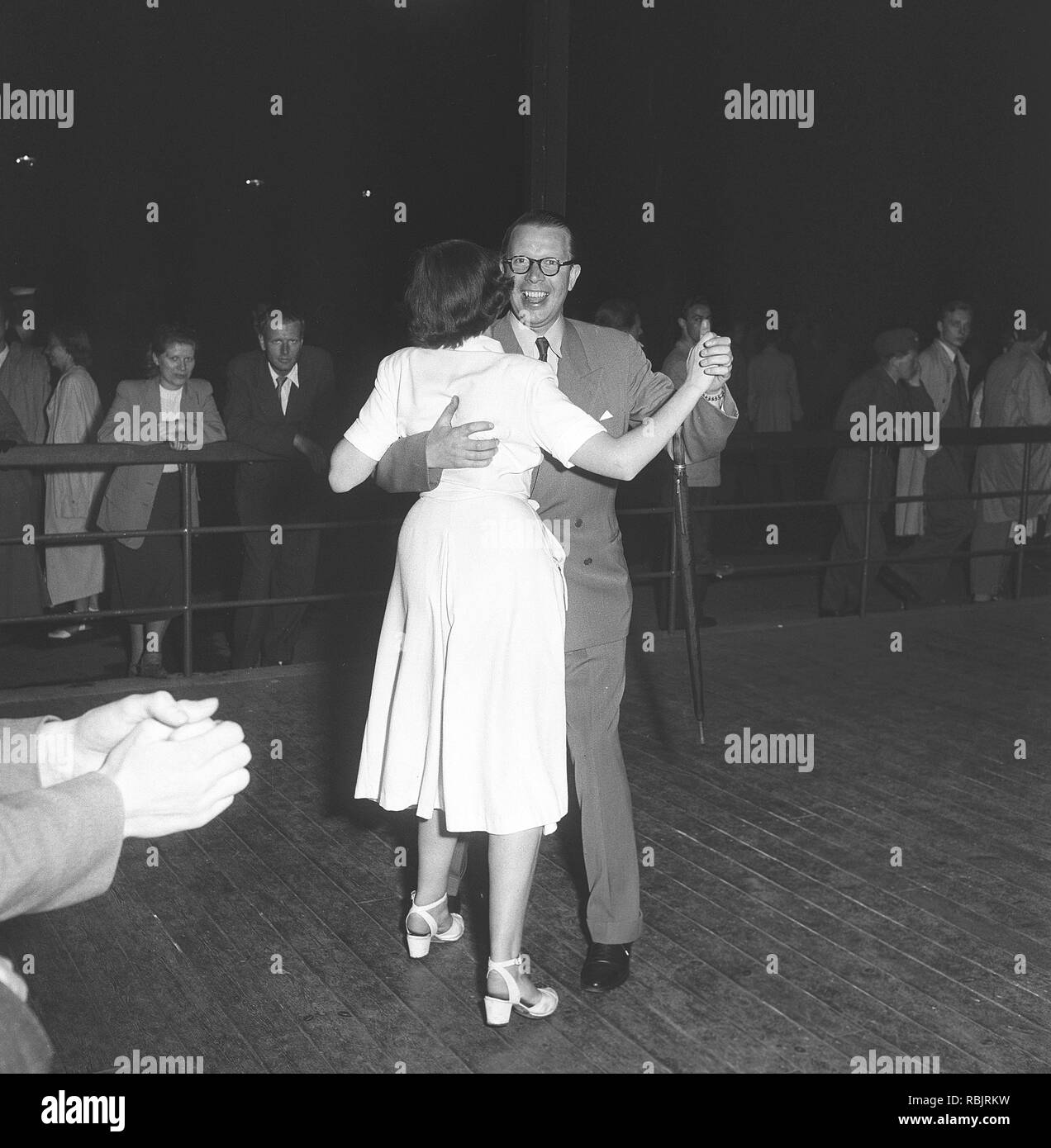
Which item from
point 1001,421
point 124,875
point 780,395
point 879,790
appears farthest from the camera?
point 780,395

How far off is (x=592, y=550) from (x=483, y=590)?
1.18 ft

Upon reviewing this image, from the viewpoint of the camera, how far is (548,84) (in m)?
6.20

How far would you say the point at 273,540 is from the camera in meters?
5.71

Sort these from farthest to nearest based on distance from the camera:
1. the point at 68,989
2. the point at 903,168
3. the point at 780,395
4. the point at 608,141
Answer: the point at 903,168 → the point at 608,141 → the point at 780,395 → the point at 68,989

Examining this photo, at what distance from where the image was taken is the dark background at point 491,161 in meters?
9.97

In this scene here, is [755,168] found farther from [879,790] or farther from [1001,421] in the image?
[879,790]

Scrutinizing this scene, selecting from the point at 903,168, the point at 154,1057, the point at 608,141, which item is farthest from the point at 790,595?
the point at 154,1057

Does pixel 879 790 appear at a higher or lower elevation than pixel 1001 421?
lower

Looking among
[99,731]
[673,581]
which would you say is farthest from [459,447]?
[673,581]

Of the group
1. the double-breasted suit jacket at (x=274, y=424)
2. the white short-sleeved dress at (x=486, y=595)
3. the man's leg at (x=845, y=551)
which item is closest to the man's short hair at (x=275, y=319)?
the double-breasted suit jacket at (x=274, y=424)

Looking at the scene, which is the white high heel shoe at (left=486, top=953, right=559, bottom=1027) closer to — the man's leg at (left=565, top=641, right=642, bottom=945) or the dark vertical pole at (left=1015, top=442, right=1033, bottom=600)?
the man's leg at (left=565, top=641, right=642, bottom=945)

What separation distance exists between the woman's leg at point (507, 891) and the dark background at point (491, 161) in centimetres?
710

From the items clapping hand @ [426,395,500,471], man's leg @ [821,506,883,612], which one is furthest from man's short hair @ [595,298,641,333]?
clapping hand @ [426,395,500,471]
